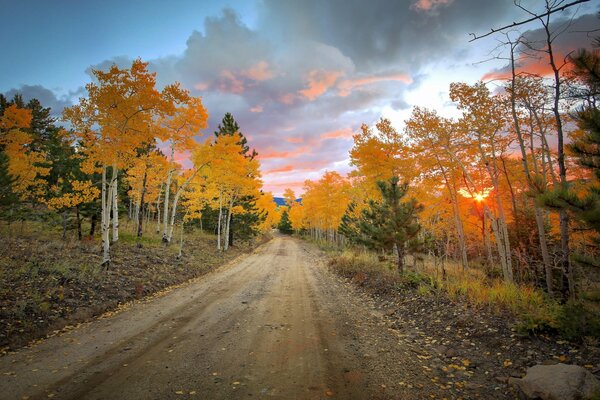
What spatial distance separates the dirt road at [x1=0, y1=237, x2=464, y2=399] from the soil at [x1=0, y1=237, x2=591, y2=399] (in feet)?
0.07

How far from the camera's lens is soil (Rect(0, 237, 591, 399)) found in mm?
4449

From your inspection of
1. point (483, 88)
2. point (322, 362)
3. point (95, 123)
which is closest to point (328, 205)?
point (483, 88)

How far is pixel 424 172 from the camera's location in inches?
639

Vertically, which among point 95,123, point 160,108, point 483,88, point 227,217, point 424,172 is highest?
point 483,88

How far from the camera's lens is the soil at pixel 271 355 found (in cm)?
445

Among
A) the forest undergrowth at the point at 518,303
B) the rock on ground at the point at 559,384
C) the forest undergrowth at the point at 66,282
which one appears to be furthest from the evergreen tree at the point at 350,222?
the rock on ground at the point at 559,384

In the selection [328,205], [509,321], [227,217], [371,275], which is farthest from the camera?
[328,205]

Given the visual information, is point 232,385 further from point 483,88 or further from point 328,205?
point 328,205

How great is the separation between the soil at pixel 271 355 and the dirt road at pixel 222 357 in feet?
0.07

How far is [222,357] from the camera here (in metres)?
5.57

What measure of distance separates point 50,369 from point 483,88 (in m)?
16.2

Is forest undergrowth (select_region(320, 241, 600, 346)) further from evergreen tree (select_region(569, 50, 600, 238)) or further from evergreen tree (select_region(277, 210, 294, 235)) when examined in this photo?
evergreen tree (select_region(277, 210, 294, 235))

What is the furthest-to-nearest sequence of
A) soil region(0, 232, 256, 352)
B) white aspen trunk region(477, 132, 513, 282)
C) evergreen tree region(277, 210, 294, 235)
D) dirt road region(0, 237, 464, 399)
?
evergreen tree region(277, 210, 294, 235) < white aspen trunk region(477, 132, 513, 282) < soil region(0, 232, 256, 352) < dirt road region(0, 237, 464, 399)

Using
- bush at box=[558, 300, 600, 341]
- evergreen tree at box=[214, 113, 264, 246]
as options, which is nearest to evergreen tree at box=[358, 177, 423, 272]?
bush at box=[558, 300, 600, 341]
